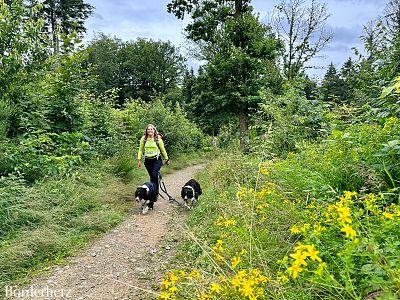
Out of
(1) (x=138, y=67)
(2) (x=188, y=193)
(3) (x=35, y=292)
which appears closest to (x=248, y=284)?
(3) (x=35, y=292)

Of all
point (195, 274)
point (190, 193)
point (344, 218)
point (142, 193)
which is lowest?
point (190, 193)

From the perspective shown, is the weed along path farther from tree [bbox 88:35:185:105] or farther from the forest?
tree [bbox 88:35:185:105]

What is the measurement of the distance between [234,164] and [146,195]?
2161 millimetres

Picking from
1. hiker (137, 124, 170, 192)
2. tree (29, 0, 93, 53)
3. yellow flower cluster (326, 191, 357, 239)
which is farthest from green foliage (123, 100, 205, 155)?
tree (29, 0, 93, 53)

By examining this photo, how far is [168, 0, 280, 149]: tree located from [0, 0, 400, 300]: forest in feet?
0.22

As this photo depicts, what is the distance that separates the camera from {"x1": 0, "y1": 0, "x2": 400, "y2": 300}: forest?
2.08 metres

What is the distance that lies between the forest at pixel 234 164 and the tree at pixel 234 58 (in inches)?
2.6

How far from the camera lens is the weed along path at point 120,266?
3.76 meters

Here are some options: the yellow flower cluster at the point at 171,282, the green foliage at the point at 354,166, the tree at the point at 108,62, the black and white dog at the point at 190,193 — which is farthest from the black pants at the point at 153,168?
the tree at the point at 108,62

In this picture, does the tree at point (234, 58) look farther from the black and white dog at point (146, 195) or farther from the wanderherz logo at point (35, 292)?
the wanderherz logo at point (35, 292)

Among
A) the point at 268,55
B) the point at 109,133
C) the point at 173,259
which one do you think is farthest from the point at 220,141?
the point at 173,259

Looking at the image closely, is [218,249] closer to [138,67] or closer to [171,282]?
[171,282]

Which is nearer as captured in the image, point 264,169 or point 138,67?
point 264,169

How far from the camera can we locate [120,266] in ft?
14.6
